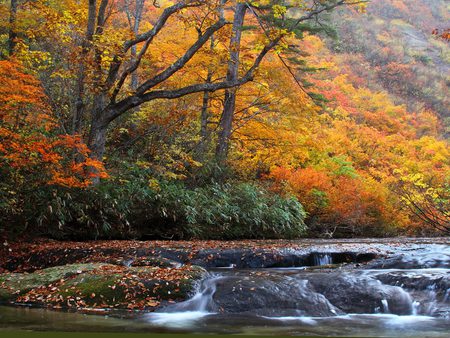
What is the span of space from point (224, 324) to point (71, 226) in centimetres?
645

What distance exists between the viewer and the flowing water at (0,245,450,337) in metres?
5.40

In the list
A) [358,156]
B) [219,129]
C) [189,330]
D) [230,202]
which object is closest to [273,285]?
[189,330]

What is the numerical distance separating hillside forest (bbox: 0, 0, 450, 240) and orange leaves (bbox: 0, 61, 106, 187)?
0.16 ft

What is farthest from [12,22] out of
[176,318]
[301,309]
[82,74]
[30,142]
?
[301,309]

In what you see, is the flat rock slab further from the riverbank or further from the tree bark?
the tree bark

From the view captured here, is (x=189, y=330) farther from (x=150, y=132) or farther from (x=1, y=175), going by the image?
(x=150, y=132)

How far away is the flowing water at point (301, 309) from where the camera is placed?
17.7 feet

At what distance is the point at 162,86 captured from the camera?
16328mm

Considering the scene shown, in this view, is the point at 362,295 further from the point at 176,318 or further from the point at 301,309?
the point at 176,318

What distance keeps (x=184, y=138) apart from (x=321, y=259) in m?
6.98

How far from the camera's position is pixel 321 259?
31.3 feet

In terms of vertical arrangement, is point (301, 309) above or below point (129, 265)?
below

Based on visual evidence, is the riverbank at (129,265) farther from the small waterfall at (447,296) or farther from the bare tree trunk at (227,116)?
the bare tree trunk at (227,116)

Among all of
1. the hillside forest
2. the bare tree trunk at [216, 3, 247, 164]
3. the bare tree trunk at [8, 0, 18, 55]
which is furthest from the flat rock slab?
the bare tree trunk at [216, 3, 247, 164]
